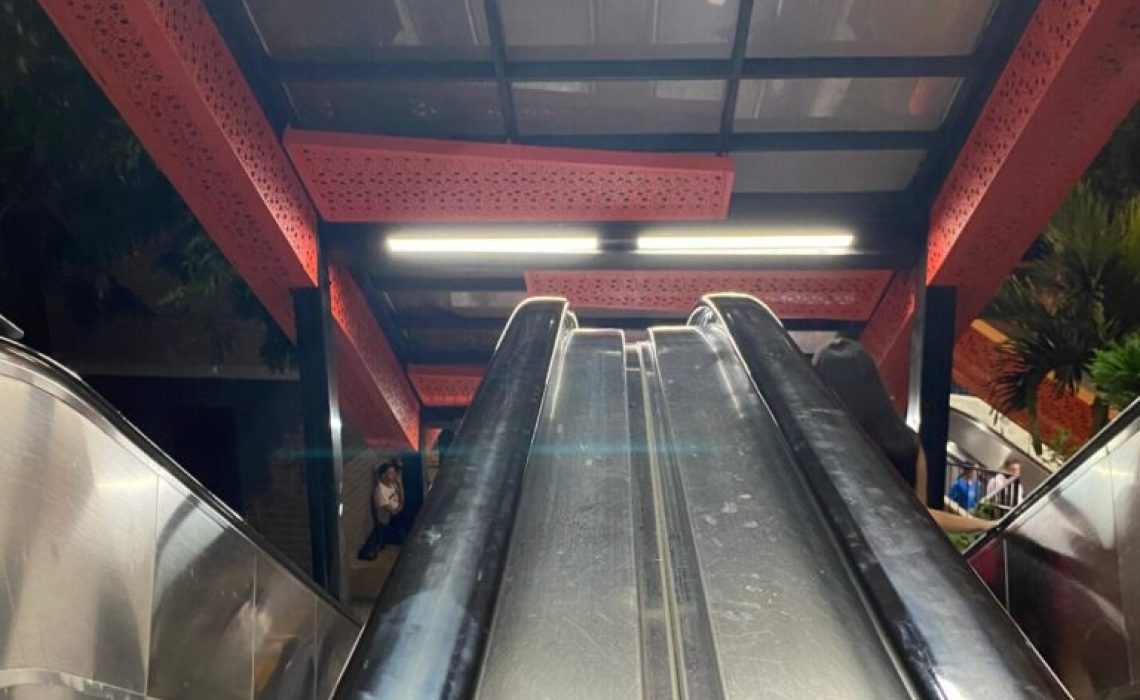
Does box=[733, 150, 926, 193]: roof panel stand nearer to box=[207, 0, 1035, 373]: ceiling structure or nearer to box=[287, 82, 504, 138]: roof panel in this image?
box=[207, 0, 1035, 373]: ceiling structure

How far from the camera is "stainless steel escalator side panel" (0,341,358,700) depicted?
133 centimetres

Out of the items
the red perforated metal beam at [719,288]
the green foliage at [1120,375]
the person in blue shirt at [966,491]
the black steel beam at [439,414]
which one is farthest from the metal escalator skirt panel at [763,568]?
the black steel beam at [439,414]

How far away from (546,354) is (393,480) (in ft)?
17.9

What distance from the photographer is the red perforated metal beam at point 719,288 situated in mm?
6055

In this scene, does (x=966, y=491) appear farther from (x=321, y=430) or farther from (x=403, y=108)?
(x=403, y=108)

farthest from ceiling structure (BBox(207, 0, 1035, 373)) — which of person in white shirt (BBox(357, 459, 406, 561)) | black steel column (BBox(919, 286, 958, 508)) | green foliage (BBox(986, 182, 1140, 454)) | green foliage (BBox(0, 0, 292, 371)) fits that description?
person in white shirt (BBox(357, 459, 406, 561))

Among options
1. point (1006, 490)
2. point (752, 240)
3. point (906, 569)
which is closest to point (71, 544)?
point (906, 569)

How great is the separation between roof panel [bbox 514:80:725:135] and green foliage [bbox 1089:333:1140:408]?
230 cm

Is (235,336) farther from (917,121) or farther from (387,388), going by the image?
(917,121)

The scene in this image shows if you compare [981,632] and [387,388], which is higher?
[387,388]

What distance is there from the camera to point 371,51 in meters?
4.31

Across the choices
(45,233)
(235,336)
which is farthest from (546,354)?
(235,336)

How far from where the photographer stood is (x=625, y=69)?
4281mm

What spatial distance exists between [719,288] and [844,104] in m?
1.92
